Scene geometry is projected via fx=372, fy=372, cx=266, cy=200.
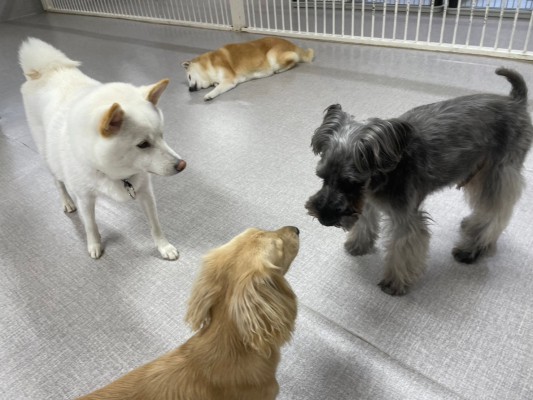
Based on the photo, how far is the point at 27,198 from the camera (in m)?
2.14

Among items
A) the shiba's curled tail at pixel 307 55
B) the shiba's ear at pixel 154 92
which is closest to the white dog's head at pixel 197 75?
the shiba's curled tail at pixel 307 55

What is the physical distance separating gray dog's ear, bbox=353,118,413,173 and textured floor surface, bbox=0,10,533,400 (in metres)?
0.58

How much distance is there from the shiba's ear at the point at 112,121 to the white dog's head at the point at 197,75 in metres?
2.23

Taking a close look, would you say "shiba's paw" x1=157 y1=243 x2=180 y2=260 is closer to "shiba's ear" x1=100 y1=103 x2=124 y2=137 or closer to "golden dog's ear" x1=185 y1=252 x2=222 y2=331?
"shiba's ear" x1=100 y1=103 x2=124 y2=137

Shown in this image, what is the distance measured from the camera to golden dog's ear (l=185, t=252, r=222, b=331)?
0.90 m

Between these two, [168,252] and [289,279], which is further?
[168,252]

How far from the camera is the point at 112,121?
3.98ft

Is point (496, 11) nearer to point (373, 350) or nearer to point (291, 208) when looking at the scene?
point (291, 208)

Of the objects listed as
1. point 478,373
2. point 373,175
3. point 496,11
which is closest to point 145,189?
point 373,175

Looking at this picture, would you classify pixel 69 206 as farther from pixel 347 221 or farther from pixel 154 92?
pixel 347 221

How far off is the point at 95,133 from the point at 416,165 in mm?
1102

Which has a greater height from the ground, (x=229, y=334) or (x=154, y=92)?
(x=154, y=92)

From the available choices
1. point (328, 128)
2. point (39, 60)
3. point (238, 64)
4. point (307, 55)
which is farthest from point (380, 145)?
point (307, 55)

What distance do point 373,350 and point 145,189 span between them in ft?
3.59
